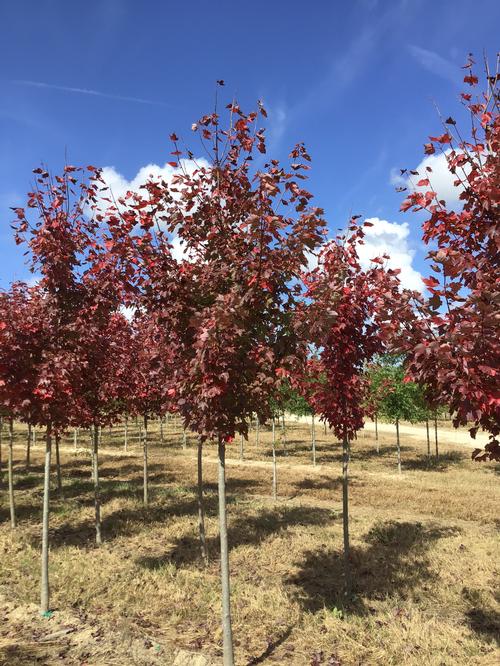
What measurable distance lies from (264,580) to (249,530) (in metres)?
3.24

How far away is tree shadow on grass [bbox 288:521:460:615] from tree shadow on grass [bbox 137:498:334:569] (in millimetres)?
1709

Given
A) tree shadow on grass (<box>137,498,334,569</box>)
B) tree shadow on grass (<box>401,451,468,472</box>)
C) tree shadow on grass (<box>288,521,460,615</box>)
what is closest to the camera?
tree shadow on grass (<box>288,521,460,615</box>)

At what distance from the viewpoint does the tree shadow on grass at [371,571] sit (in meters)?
7.53

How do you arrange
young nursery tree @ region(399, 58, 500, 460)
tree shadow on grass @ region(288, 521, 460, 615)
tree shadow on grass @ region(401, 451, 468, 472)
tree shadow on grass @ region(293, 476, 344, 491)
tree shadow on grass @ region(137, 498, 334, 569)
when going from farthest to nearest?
tree shadow on grass @ region(401, 451, 468, 472), tree shadow on grass @ region(293, 476, 344, 491), tree shadow on grass @ region(137, 498, 334, 569), tree shadow on grass @ region(288, 521, 460, 615), young nursery tree @ region(399, 58, 500, 460)

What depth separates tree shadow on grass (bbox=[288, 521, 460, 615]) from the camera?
24.7 ft

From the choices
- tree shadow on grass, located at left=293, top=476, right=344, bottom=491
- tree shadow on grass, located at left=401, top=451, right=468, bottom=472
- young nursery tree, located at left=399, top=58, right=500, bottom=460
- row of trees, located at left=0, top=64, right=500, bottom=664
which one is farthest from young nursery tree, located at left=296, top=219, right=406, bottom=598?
tree shadow on grass, located at left=401, top=451, right=468, bottom=472

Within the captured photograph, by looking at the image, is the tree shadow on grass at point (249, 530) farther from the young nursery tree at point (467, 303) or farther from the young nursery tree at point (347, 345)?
the young nursery tree at point (467, 303)

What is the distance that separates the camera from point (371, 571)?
8.73 meters

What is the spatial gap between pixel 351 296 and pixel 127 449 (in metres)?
27.1

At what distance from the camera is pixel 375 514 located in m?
13.3

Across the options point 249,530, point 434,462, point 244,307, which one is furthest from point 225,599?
point 434,462

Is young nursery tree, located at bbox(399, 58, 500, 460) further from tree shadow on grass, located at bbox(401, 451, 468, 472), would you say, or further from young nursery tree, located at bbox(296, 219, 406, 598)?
tree shadow on grass, located at bbox(401, 451, 468, 472)

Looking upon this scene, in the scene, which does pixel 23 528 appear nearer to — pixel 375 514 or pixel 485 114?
pixel 375 514

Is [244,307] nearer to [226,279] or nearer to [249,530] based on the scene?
[226,279]
